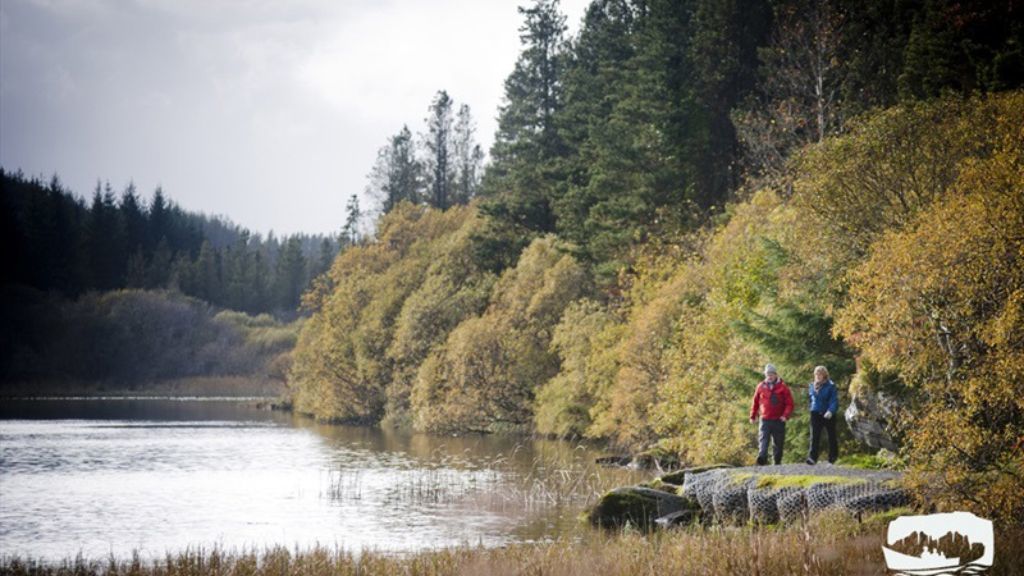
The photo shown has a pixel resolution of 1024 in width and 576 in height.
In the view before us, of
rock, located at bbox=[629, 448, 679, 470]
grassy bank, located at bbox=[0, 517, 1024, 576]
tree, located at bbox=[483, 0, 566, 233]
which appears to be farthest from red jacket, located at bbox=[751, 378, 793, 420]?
tree, located at bbox=[483, 0, 566, 233]

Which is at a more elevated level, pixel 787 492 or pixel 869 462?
pixel 869 462

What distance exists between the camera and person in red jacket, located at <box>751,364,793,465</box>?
76.6ft

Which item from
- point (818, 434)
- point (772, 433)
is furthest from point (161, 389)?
point (818, 434)

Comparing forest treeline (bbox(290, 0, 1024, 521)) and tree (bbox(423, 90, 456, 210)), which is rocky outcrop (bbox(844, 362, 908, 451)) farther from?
tree (bbox(423, 90, 456, 210))

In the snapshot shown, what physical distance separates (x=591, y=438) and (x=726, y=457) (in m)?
19.5

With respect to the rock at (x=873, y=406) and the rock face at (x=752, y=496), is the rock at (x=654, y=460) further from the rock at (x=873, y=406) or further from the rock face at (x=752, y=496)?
the rock at (x=873, y=406)

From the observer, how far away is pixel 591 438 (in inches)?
2021

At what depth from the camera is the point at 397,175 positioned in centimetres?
9775

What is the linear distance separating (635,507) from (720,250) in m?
19.0

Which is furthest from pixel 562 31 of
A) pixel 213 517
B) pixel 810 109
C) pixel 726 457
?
pixel 213 517

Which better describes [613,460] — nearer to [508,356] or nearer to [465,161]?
[508,356]

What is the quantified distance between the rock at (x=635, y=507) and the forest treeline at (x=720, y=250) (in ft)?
16.8

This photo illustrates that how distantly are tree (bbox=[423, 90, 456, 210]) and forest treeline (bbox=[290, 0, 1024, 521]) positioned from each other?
10.2m

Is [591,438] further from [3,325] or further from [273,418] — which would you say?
[3,325]
